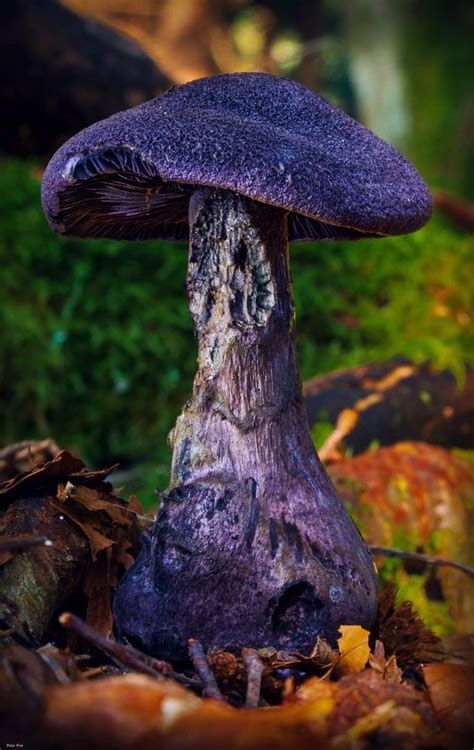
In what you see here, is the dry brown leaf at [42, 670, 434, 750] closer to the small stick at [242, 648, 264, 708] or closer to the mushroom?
the small stick at [242, 648, 264, 708]

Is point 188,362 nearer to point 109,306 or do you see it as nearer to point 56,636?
point 109,306

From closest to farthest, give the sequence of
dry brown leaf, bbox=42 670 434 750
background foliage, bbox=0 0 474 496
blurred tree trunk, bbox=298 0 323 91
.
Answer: dry brown leaf, bbox=42 670 434 750, background foliage, bbox=0 0 474 496, blurred tree trunk, bbox=298 0 323 91

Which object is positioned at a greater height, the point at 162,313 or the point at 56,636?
the point at 162,313

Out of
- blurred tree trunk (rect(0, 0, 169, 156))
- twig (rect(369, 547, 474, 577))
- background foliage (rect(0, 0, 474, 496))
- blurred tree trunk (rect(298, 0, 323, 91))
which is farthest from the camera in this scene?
blurred tree trunk (rect(298, 0, 323, 91))

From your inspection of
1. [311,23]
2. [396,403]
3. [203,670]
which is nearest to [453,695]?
[203,670]

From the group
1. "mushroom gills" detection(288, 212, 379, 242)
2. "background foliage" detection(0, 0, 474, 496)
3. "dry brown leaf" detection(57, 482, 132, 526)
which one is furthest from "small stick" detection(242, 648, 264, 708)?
"background foliage" detection(0, 0, 474, 496)

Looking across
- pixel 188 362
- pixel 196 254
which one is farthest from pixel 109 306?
pixel 196 254

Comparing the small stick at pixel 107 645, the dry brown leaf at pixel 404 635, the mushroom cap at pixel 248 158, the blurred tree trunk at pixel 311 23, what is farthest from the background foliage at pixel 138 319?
→ the blurred tree trunk at pixel 311 23
